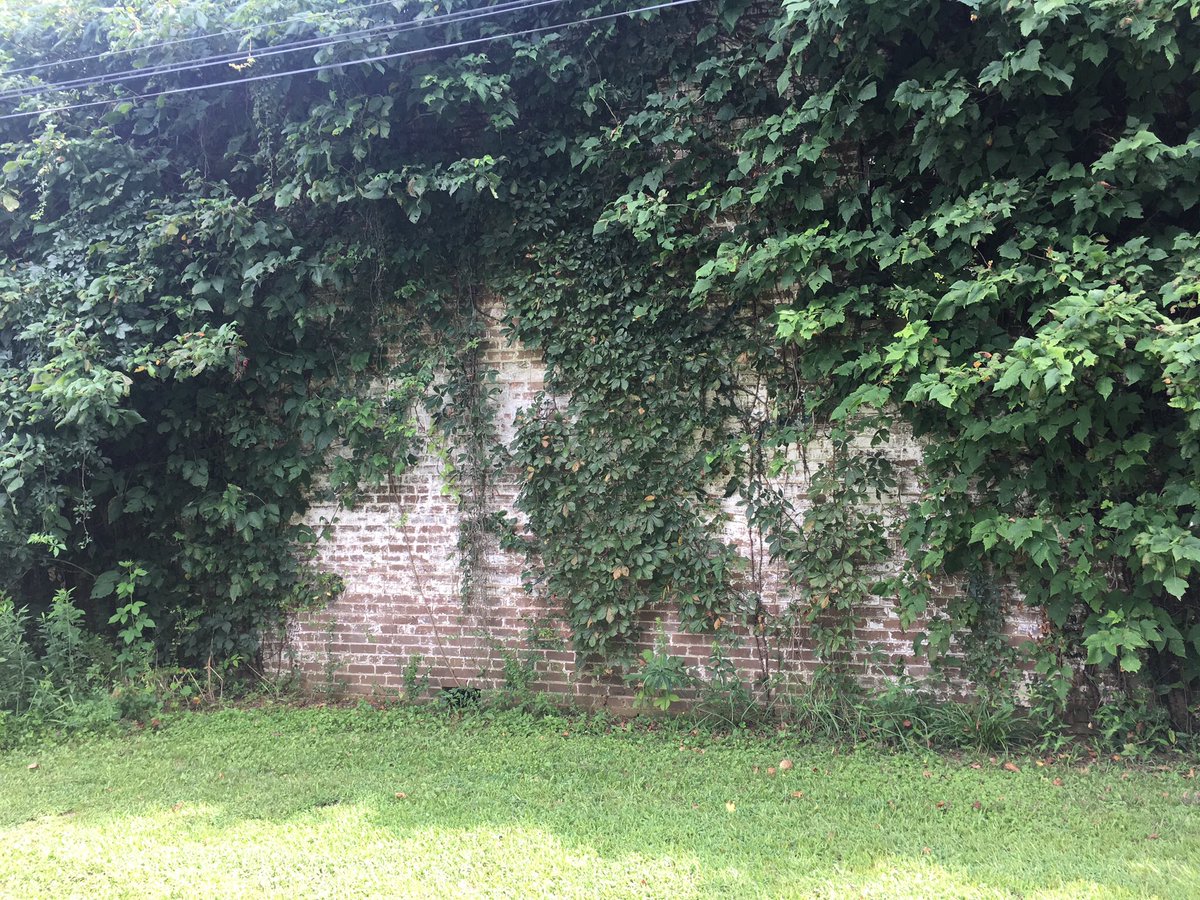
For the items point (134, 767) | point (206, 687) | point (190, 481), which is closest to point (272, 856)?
point (134, 767)

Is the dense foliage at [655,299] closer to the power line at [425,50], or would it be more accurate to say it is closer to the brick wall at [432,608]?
the power line at [425,50]

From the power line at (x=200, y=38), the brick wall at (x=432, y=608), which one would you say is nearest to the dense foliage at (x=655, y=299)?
the power line at (x=200, y=38)

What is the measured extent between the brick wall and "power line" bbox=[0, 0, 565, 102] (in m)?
2.10

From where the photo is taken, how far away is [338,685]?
5363 millimetres

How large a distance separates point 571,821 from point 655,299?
3.20 meters

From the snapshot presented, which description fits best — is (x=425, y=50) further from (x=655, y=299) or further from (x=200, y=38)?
(x=655, y=299)

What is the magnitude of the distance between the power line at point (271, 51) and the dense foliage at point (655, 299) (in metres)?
0.06

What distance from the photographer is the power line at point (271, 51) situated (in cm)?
448

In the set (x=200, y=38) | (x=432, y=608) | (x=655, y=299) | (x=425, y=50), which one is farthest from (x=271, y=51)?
(x=432, y=608)

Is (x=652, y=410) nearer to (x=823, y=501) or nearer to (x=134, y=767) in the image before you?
(x=823, y=501)

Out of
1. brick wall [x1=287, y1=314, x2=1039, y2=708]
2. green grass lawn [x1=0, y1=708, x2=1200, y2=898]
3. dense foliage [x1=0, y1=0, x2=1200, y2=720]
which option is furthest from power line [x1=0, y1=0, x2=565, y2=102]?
green grass lawn [x1=0, y1=708, x2=1200, y2=898]

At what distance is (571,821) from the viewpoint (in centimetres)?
344

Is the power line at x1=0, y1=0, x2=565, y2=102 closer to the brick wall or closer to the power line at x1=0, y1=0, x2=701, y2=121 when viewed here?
the power line at x1=0, y1=0, x2=701, y2=121

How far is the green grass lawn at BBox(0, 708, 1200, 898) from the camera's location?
2949 millimetres
